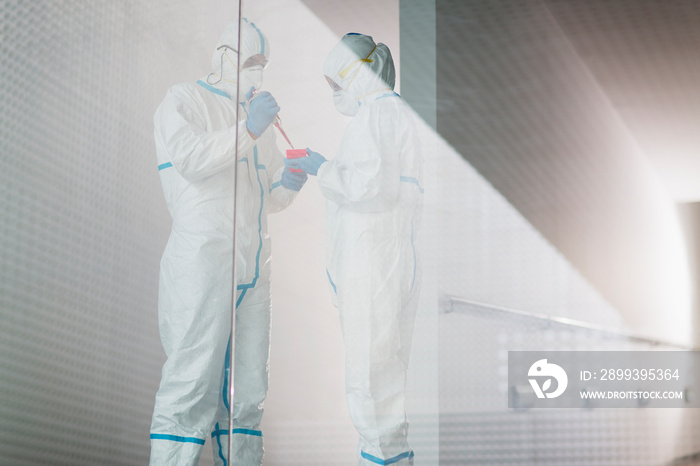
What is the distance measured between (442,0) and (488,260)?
0.55m

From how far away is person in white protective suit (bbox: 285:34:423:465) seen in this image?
1.21 m

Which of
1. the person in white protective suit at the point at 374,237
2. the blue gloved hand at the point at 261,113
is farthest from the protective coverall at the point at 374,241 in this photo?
the blue gloved hand at the point at 261,113

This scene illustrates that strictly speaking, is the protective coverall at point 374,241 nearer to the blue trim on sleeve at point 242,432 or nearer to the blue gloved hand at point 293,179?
the blue gloved hand at point 293,179

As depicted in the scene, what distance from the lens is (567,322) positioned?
1184 millimetres

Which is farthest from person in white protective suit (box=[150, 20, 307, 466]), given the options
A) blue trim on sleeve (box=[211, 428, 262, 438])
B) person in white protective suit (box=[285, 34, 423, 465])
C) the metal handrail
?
the metal handrail

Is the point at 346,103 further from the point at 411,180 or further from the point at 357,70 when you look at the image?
the point at 411,180

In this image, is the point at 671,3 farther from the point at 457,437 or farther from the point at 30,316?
the point at 30,316

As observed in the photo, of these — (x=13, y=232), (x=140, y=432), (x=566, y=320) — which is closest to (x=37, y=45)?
(x=13, y=232)

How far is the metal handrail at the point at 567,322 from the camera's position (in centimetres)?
116

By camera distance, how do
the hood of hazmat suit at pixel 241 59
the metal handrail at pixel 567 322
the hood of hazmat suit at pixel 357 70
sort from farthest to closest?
the hood of hazmat suit at pixel 241 59 → the hood of hazmat suit at pixel 357 70 → the metal handrail at pixel 567 322

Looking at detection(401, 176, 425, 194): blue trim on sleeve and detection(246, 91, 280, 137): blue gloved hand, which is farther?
detection(246, 91, 280, 137): blue gloved hand

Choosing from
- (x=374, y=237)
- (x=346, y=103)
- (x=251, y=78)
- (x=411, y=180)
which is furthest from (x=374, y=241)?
(x=251, y=78)

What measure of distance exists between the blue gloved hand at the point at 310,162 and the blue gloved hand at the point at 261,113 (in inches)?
4.6

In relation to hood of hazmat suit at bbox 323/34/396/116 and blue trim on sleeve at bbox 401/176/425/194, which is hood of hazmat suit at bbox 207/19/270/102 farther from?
blue trim on sleeve at bbox 401/176/425/194
